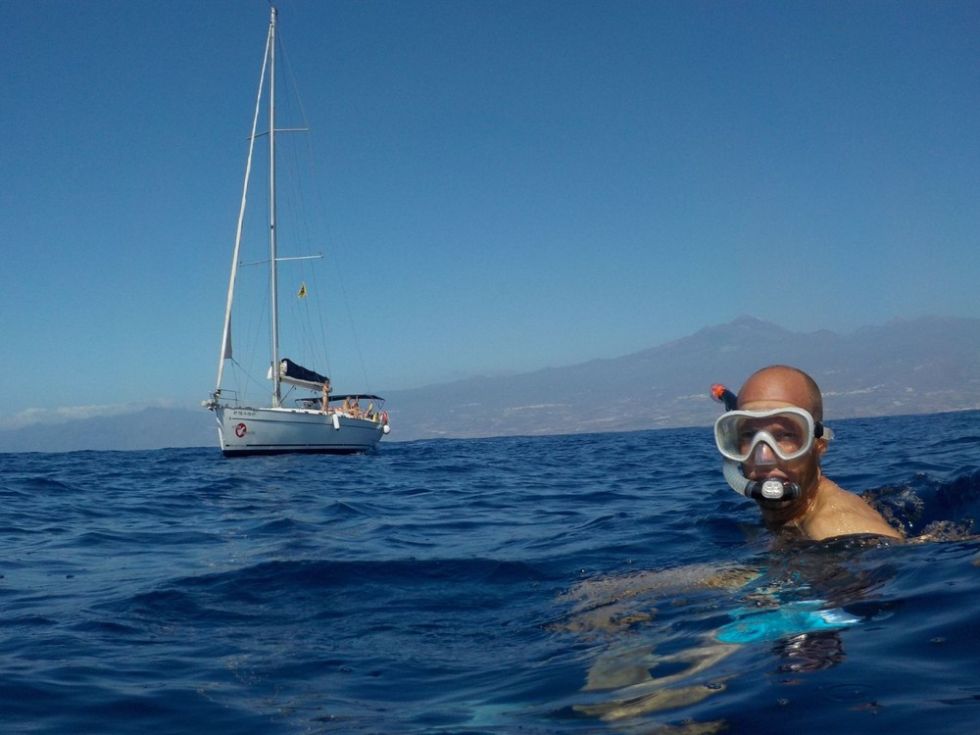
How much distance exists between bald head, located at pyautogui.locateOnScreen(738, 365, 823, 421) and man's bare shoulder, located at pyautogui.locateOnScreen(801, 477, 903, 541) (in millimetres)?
566

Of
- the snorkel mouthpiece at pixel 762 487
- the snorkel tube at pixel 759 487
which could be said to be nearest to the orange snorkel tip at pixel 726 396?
the snorkel tube at pixel 759 487

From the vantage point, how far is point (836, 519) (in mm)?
4371

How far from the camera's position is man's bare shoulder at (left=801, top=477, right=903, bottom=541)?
436cm

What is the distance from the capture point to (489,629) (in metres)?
4.27

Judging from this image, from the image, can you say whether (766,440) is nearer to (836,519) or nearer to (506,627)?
(836,519)

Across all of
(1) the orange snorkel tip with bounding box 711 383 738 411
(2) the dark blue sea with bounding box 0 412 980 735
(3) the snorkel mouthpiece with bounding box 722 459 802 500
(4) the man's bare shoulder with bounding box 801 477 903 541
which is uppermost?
(1) the orange snorkel tip with bounding box 711 383 738 411

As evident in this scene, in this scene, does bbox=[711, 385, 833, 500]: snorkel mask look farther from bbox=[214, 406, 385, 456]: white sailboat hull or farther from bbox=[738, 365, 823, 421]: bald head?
bbox=[214, 406, 385, 456]: white sailboat hull

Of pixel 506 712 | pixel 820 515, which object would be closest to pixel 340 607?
pixel 506 712

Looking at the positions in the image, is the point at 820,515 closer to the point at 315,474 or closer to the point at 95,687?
the point at 95,687

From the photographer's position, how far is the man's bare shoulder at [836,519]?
4.36m

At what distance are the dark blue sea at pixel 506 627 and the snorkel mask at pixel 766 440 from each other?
427 millimetres

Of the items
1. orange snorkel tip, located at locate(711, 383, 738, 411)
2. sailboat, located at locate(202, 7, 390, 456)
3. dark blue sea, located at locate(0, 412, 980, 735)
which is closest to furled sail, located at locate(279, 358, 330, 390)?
sailboat, located at locate(202, 7, 390, 456)

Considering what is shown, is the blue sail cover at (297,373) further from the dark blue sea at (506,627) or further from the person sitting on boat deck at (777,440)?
the person sitting on boat deck at (777,440)

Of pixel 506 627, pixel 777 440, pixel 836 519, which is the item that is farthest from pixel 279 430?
pixel 777 440
